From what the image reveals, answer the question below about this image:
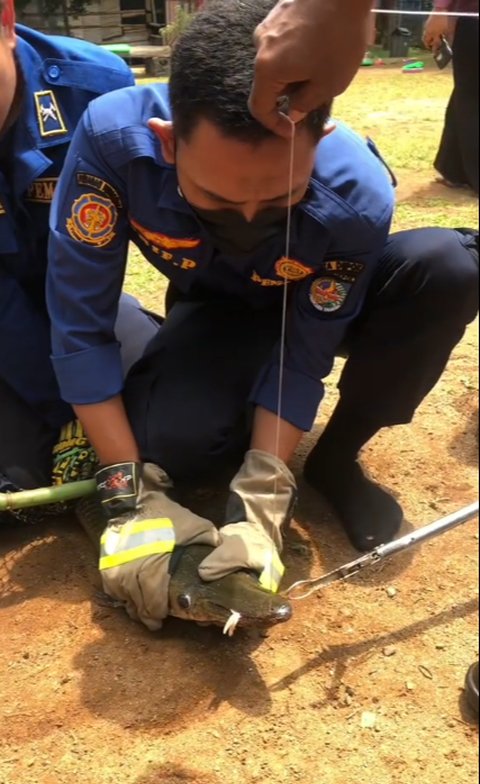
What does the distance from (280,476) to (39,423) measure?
1.57 ft

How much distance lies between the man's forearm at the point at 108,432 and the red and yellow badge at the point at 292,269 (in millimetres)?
295

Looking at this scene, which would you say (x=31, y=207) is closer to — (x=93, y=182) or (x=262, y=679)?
(x=93, y=182)

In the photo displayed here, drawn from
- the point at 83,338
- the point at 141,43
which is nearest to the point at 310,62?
the point at 83,338

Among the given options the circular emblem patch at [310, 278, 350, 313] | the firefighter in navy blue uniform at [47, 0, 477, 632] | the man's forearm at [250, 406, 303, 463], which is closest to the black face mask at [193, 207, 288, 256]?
the firefighter in navy blue uniform at [47, 0, 477, 632]

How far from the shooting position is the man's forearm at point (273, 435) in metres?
1.20

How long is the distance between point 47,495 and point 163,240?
402mm

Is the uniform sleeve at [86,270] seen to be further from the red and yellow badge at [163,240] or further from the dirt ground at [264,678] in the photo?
the dirt ground at [264,678]

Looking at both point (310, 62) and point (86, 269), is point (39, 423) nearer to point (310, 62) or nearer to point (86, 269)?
point (86, 269)

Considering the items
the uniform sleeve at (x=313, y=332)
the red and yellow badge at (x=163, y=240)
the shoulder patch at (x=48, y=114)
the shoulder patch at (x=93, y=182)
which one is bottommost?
the uniform sleeve at (x=313, y=332)

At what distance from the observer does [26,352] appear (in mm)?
1416

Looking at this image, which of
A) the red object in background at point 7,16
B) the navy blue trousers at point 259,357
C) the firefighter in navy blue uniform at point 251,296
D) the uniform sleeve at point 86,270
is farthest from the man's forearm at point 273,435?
the red object in background at point 7,16

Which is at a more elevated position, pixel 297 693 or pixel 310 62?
pixel 310 62

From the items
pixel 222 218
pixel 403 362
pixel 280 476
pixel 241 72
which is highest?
pixel 241 72

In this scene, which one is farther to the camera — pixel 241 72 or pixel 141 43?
pixel 141 43
